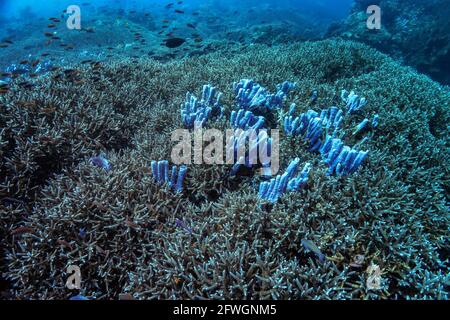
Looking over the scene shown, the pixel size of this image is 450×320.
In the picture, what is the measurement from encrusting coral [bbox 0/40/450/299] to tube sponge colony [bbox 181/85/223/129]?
176 mm

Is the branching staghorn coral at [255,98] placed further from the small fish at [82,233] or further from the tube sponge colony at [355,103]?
the small fish at [82,233]

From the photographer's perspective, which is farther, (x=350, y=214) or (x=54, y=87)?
(x=54, y=87)

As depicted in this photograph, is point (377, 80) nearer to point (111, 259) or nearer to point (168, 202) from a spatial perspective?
point (168, 202)

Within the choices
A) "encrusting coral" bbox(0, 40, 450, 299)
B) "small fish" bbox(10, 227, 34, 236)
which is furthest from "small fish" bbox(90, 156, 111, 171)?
"small fish" bbox(10, 227, 34, 236)

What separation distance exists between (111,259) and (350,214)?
276 cm

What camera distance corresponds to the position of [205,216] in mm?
3299

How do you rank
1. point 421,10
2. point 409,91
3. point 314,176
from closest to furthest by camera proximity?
point 314,176, point 409,91, point 421,10

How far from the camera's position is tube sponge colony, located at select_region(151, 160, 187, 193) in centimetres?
347

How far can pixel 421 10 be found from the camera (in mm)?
17766

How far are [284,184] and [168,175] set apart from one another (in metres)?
1.55

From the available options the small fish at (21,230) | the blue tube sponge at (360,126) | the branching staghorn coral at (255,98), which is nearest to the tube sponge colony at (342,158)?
the blue tube sponge at (360,126)

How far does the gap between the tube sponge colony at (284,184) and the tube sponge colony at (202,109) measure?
152cm

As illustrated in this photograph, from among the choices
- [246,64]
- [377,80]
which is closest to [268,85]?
[246,64]

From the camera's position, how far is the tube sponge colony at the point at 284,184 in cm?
318
